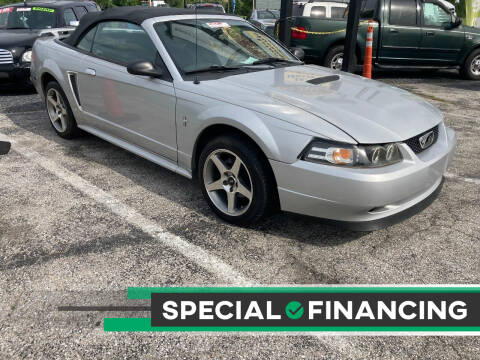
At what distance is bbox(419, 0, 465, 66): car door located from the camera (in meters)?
9.62

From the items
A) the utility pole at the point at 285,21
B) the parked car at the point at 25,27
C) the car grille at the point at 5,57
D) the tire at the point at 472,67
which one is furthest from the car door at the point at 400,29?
the car grille at the point at 5,57

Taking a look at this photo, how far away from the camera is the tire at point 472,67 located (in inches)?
392

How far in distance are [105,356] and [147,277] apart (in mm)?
642

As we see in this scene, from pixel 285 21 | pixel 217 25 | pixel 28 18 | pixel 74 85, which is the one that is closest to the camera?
pixel 217 25

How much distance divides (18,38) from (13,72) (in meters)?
0.72

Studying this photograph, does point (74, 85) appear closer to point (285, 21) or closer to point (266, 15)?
point (285, 21)

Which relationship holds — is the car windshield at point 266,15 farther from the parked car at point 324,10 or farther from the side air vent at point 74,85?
the side air vent at point 74,85

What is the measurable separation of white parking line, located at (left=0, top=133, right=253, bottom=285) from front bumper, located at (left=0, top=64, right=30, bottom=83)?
3.51 m

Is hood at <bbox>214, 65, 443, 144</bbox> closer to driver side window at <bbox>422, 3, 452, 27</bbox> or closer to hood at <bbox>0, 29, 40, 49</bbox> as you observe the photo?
hood at <bbox>0, 29, 40, 49</bbox>

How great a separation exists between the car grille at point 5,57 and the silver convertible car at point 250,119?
138 inches

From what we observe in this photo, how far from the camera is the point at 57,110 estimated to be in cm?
520

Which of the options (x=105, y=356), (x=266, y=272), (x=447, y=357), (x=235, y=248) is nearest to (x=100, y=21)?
(x=235, y=248)

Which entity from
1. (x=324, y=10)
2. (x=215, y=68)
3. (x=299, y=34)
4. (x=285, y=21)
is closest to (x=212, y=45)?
(x=215, y=68)

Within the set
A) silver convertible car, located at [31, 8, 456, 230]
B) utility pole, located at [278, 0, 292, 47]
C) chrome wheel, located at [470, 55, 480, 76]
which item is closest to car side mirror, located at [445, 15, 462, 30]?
chrome wheel, located at [470, 55, 480, 76]
